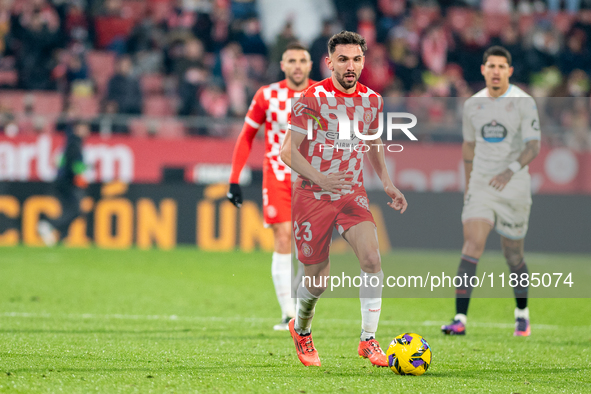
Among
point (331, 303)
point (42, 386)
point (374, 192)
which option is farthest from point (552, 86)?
point (42, 386)

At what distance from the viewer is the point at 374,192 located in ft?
45.2

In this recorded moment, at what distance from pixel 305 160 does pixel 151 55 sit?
12.0 metres

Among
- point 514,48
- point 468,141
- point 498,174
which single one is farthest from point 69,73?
point 498,174

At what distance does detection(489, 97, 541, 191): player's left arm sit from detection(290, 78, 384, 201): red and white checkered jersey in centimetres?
206

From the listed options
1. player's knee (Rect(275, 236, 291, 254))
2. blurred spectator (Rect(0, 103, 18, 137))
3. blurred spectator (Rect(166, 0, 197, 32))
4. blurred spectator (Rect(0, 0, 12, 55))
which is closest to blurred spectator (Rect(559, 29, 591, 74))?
blurred spectator (Rect(166, 0, 197, 32))

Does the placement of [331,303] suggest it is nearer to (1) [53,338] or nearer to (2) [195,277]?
(2) [195,277]

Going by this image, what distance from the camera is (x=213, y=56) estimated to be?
16891 mm

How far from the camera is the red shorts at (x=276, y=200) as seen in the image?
7.21 metres

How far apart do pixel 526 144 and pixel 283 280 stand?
7.90 feet

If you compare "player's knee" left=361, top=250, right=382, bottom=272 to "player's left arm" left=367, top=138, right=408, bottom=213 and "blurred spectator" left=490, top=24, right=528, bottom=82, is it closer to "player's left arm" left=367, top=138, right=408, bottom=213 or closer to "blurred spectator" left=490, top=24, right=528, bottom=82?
"player's left arm" left=367, top=138, right=408, bottom=213

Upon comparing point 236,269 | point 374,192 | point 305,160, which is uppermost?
point 305,160

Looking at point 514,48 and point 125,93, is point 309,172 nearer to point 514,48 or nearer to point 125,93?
point 125,93

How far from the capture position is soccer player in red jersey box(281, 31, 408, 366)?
501cm

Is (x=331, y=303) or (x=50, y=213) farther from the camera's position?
(x=50, y=213)
